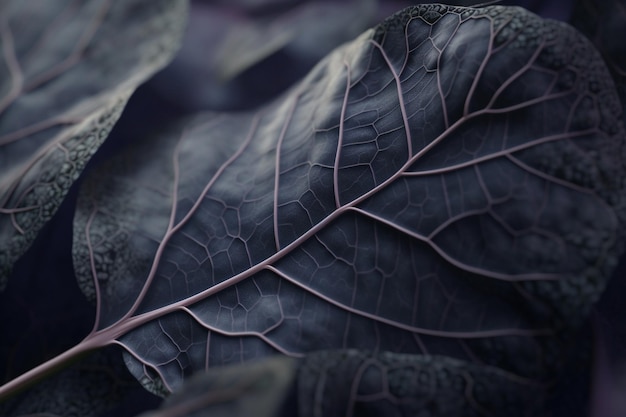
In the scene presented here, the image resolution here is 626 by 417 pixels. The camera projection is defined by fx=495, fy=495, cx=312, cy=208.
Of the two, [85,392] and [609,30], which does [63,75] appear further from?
[609,30]

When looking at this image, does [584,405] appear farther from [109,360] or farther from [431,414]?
[109,360]

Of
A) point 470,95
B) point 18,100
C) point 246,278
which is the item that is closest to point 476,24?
point 470,95

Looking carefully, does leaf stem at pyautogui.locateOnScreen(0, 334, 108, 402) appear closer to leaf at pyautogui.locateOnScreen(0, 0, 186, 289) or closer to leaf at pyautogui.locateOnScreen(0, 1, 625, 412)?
leaf at pyautogui.locateOnScreen(0, 1, 625, 412)

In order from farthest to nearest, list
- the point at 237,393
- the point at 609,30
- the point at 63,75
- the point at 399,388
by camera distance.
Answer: the point at 63,75 < the point at 609,30 < the point at 399,388 < the point at 237,393

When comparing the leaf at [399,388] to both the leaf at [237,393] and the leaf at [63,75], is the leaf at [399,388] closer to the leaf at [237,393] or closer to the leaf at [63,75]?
the leaf at [237,393]

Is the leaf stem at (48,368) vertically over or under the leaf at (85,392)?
over

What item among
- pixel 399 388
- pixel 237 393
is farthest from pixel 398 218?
pixel 237 393

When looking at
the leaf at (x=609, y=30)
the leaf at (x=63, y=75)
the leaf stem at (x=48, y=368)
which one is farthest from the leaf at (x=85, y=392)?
the leaf at (x=609, y=30)

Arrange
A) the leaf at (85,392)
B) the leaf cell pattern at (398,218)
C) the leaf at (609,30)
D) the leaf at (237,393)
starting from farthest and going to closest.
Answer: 1. the leaf at (85,392)
2. the leaf at (609,30)
3. the leaf cell pattern at (398,218)
4. the leaf at (237,393)
